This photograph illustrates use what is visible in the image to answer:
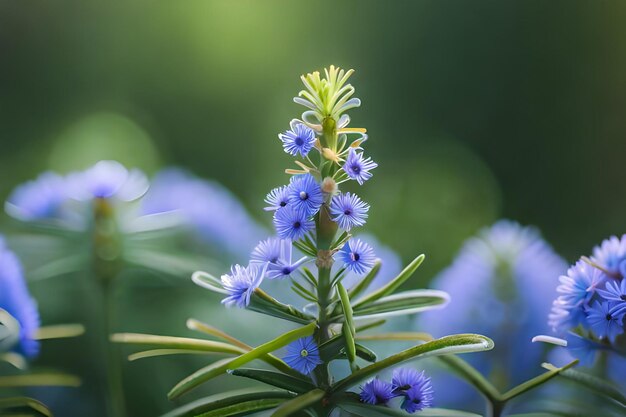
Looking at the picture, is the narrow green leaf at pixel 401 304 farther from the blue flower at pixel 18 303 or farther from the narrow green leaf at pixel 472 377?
the blue flower at pixel 18 303

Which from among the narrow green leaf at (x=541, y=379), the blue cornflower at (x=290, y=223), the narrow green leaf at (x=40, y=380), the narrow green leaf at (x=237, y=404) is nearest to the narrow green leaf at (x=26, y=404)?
the narrow green leaf at (x=40, y=380)

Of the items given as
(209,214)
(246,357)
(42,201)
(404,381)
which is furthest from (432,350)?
(42,201)

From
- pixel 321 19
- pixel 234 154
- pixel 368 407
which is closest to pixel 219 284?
pixel 368 407

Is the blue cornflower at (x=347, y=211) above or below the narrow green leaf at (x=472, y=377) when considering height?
above

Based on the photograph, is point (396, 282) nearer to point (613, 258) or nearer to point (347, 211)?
point (347, 211)

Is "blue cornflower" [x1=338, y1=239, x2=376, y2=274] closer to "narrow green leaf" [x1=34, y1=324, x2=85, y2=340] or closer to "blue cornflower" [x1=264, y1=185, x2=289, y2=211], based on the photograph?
"blue cornflower" [x1=264, y1=185, x2=289, y2=211]

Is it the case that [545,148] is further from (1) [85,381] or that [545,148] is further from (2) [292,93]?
(1) [85,381]

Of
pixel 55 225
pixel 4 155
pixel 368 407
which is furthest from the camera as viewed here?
pixel 4 155
